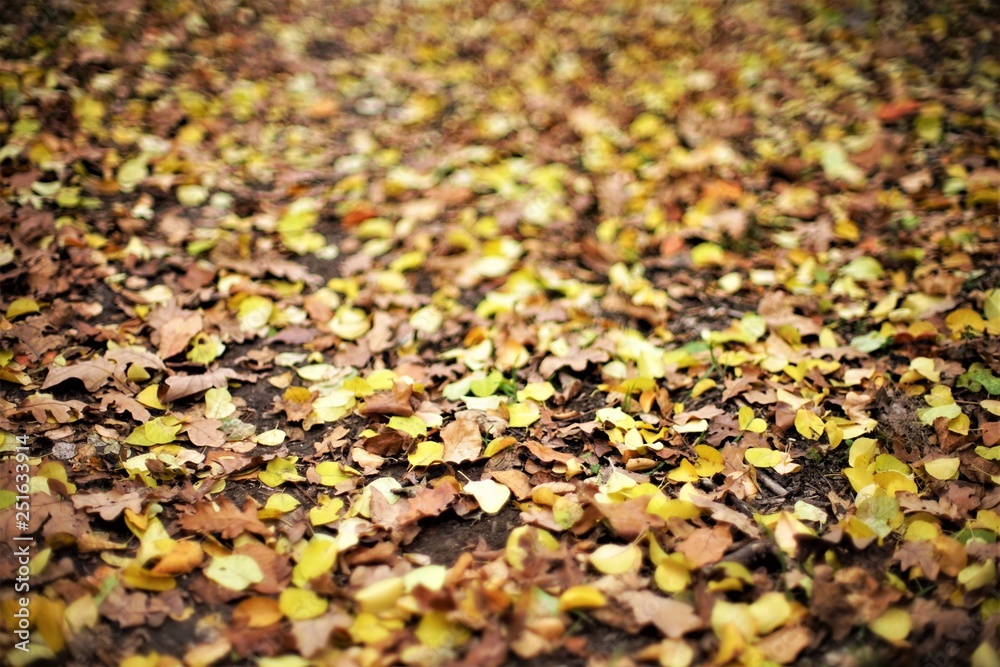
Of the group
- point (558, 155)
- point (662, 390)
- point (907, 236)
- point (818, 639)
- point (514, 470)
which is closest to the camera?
point (818, 639)

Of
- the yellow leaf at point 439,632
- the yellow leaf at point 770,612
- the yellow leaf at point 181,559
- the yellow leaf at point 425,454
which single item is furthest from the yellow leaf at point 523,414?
the yellow leaf at point 181,559

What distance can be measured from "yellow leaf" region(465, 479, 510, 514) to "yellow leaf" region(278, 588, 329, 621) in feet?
1.40

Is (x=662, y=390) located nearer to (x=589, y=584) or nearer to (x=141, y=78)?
(x=589, y=584)

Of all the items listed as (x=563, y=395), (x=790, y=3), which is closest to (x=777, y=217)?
(x=563, y=395)

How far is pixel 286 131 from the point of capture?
11.6 feet

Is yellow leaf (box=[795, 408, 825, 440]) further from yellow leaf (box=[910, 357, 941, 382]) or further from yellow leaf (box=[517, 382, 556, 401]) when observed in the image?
yellow leaf (box=[517, 382, 556, 401])

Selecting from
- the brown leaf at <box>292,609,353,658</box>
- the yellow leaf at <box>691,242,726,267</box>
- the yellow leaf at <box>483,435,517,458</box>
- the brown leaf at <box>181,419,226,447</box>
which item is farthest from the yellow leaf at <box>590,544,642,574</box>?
the yellow leaf at <box>691,242,726,267</box>

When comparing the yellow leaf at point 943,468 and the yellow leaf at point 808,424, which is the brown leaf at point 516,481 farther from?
the yellow leaf at point 943,468

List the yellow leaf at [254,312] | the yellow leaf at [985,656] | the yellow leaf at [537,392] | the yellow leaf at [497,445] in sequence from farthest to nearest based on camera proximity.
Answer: the yellow leaf at [254,312]
the yellow leaf at [537,392]
the yellow leaf at [497,445]
the yellow leaf at [985,656]

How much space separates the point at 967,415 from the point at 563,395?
3.70 ft

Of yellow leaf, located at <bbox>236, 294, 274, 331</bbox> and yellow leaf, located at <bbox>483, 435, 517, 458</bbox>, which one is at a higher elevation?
yellow leaf, located at <bbox>236, 294, 274, 331</bbox>

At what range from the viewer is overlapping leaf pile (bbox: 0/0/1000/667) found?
4.32 feet

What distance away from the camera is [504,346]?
218cm

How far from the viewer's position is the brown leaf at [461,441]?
1.71 metres
